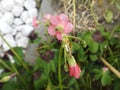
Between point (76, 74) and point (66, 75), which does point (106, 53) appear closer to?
point (66, 75)

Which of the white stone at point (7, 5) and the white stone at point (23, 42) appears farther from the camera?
the white stone at point (7, 5)

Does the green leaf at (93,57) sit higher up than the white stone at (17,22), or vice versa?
the white stone at (17,22)

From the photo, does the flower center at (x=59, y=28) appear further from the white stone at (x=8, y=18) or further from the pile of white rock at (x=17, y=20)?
the white stone at (x=8, y=18)

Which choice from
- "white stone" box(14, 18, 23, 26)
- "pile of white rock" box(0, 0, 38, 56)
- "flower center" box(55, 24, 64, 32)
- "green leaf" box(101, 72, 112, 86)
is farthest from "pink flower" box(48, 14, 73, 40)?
"white stone" box(14, 18, 23, 26)

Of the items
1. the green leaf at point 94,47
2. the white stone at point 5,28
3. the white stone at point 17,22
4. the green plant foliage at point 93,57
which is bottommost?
the green plant foliage at point 93,57

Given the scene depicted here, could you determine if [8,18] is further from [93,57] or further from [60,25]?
[60,25]

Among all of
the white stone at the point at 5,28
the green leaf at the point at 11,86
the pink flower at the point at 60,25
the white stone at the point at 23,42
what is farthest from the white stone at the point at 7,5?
the pink flower at the point at 60,25

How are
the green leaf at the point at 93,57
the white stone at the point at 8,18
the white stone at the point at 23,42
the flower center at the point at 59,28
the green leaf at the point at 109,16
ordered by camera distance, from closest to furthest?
the flower center at the point at 59,28 < the green leaf at the point at 93,57 < the green leaf at the point at 109,16 < the white stone at the point at 23,42 < the white stone at the point at 8,18

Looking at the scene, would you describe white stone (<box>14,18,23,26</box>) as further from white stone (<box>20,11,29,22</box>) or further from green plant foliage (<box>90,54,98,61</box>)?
green plant foliage (<box>90,54,98,61</box>)
